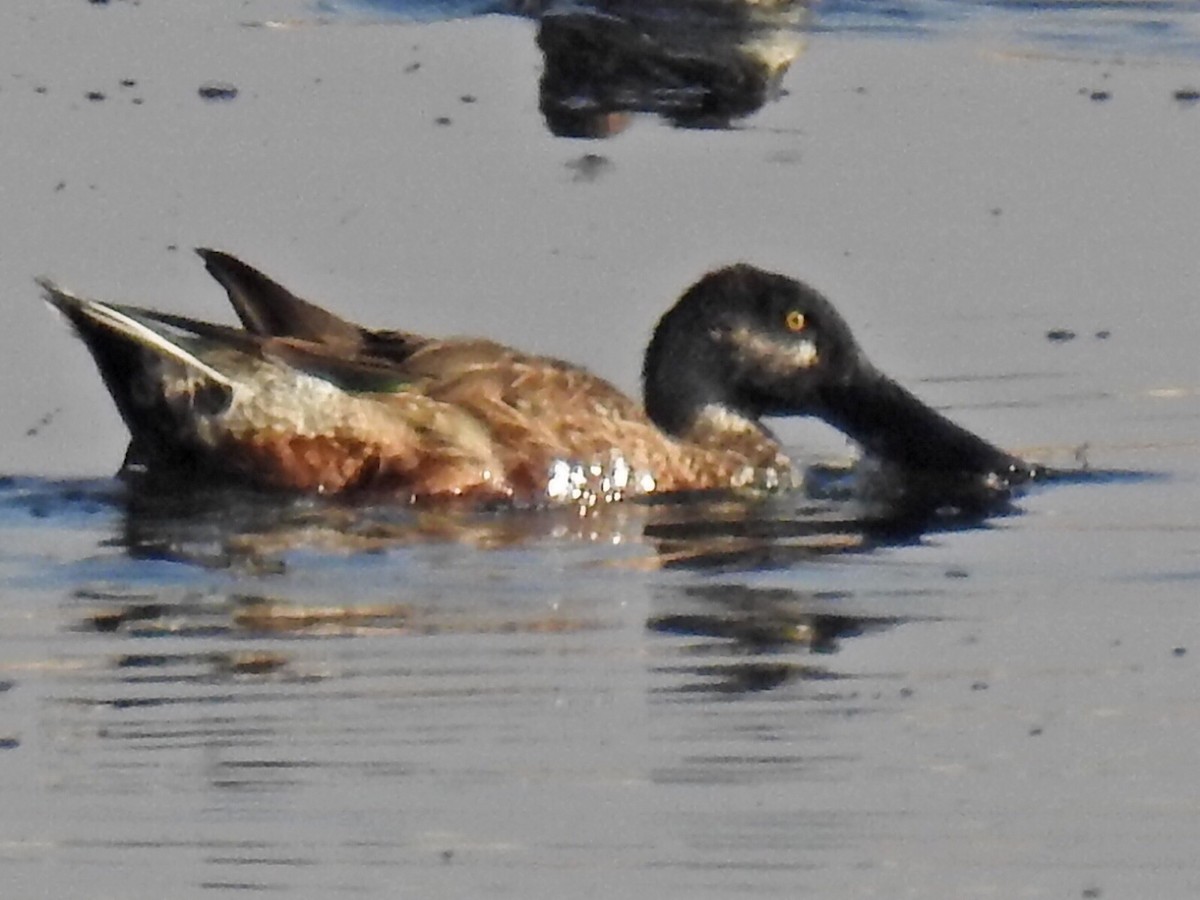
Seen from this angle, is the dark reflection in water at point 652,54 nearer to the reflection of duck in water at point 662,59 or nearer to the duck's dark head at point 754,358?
the reflection of duck in water at point 662,59

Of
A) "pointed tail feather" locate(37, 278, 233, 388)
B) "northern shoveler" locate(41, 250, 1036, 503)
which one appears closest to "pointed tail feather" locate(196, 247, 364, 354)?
"northern shoveler" locate(41, 250, 1036, 503)

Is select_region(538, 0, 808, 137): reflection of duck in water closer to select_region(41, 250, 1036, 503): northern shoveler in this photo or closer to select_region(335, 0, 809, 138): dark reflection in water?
select_region(335, 0, 809, 138): dark reflection in water

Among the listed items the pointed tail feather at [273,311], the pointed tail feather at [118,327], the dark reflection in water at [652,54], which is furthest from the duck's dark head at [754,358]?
the dark reflection in water at [652,54]

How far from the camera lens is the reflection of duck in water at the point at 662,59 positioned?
1597 centimetres

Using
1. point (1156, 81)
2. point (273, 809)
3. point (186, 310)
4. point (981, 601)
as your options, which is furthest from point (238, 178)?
point (273, 809)

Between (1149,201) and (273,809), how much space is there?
281 inches

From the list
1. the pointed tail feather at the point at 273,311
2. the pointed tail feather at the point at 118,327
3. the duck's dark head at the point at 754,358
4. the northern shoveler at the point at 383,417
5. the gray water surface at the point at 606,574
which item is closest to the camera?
the gray water surface at the point at 606,574

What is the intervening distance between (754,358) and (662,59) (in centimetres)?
521

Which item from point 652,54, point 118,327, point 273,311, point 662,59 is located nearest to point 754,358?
point 273,311

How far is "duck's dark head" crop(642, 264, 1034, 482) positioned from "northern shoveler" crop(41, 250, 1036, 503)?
0.25 metres

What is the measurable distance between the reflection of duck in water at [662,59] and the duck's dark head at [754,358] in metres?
3.41

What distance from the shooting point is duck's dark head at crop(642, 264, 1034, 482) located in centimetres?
1216

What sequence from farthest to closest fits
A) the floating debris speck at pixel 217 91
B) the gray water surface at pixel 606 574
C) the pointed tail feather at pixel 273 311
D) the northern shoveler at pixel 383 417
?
the floating debris speck at pixel 217 91 → the pointed tail feather at pixel 273 311 → the northern shoveler at pixel 383 417 → the gray water surface at pixel 606 574

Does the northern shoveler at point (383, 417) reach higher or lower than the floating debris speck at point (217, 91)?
lower
